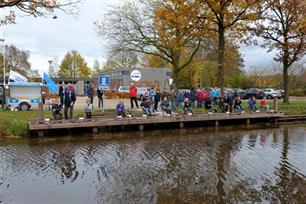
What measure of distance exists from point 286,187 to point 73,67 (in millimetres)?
71996

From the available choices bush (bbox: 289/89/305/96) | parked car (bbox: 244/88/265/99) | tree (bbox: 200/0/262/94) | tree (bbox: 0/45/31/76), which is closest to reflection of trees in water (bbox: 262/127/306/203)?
tree (bbox: 200/0/262/94)

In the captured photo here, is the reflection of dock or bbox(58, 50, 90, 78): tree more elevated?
bbox(58, 50, 90, 78): tree

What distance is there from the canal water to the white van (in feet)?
21.0

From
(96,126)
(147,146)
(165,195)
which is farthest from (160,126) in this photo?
(165,195)

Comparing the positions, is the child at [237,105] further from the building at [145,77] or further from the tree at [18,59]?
the tree at [18,59]

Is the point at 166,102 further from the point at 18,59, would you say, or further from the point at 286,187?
the point at 18,59

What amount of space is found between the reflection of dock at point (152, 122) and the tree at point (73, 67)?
187 feet

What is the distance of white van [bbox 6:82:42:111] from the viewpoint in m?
22.9

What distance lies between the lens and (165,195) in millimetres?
8570

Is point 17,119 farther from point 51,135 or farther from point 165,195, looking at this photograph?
point 165,195

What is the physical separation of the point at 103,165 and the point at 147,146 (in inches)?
155

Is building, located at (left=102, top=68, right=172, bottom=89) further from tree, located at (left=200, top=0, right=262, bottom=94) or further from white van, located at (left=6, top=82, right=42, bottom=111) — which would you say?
white van, located at (left=6, top=82, right=42, bottom=111)

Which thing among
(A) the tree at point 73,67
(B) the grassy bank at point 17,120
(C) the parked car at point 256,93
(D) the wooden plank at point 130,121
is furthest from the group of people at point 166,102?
(A) the tree at point 73,67

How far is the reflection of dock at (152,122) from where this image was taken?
1791 cm
